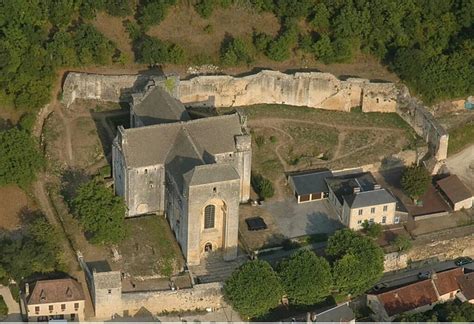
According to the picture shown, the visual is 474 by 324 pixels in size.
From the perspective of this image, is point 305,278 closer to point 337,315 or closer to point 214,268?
point 337,315

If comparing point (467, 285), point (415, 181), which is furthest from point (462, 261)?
point (415, 181)

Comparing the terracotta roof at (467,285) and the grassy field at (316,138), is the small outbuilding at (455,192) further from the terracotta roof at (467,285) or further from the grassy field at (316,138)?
the terracotta roof at (467,285)

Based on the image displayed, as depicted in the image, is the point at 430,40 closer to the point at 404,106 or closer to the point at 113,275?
the point at 404,106

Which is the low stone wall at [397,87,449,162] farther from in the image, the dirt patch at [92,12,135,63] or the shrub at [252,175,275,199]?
the dirt patch at [92,12,135,63]

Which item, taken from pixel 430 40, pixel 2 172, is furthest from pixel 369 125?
pixel 2 172

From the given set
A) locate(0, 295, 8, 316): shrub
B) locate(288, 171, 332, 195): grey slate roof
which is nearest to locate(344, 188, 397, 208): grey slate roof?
locate(288, 171, 332, 195): grey slate roof
